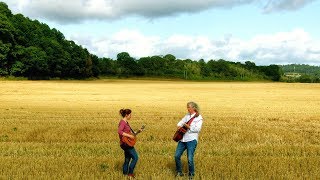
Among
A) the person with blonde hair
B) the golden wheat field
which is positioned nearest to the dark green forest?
the golden wheat field

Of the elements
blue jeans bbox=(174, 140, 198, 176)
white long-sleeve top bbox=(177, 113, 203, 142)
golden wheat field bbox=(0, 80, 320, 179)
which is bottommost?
golden wheat field bbox=(0, 80, 320, 179)

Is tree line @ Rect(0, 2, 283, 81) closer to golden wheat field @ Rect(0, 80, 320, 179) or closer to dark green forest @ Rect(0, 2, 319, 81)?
dark green forest @ Rect(0, 2, 319, 81)

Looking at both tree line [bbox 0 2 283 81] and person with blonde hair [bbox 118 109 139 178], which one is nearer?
person with blonde hair [bbox 118 109 139 178]

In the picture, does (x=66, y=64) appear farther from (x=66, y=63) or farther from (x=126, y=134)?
(x=126, y=134)

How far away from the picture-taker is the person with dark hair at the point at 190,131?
34.9 ft

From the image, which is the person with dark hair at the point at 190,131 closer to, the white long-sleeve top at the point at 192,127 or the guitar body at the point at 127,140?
the white long-sleeve top at the point at 192,127

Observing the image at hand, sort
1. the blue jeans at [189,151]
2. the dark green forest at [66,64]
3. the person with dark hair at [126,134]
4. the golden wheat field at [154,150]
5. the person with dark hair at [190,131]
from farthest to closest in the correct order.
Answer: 1. the dark green forest at [66,64]
2. the golden wheat field at [154,150]
3. the blue jeans at [189,151]
4. the person with dark hair at [190,131]
5. the person with dark hair at [126,134]

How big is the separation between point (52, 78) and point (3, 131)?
82.7 meters

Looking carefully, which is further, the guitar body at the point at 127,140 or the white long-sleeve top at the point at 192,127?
the white long-sleeve top at the point at 192,127

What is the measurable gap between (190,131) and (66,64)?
304 feet

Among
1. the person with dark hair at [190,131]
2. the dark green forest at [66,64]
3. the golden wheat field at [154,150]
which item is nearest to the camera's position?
the person with dark hair at [190,131]

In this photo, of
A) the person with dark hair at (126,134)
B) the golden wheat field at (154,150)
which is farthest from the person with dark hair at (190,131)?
the person with dark hair at (126,134)

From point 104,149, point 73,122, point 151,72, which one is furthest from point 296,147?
point 151,72

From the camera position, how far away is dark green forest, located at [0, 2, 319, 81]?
88125 mm
